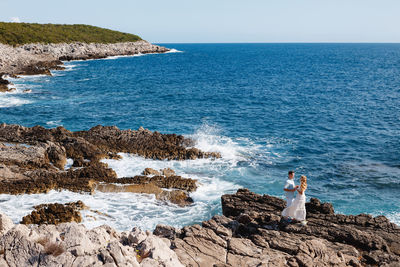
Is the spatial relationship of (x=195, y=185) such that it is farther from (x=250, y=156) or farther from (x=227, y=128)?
(x=227, y=128)

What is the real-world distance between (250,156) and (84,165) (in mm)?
14218

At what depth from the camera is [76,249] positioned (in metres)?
10.9

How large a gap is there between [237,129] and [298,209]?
25.1m

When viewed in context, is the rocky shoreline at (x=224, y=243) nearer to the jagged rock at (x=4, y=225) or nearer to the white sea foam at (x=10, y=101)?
the jagged rock at (x=4, y=225)

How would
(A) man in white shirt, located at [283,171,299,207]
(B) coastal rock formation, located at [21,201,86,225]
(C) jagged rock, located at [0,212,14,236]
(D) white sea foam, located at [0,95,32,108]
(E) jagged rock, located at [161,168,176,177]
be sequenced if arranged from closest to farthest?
(C) jagged rock, located at [0,212,14,236] < (A) man in white shirt, located at [283,171,299,207] < (B) coastal rock formation, located at [21,201,86,225] < (E) jagged rock, located at [161,168,176,177] < (D) white sea foam, located at [0,95,32,108]

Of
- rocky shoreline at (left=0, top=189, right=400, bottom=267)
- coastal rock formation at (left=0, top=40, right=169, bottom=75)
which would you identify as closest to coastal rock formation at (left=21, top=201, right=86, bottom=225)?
rocky shoreline at (left=0, top=189, right=400, bottom=267)

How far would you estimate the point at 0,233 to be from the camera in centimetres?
1188

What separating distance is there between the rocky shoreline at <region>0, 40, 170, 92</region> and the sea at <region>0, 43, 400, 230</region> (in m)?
6.18

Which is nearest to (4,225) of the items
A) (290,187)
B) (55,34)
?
(290,187)

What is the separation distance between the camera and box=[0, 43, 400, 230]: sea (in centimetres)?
2148

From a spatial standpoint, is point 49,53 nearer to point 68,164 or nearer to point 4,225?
point 68,164

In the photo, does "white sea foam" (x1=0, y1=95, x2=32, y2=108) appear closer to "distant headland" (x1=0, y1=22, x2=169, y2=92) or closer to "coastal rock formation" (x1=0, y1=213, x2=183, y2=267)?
"distant headland" (x1=0, y1=22, x2=169, y2=92)

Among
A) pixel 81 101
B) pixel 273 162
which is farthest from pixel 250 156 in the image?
pixel 81 101

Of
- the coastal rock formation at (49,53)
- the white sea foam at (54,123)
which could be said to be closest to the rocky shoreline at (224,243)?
the white sea foam at (54,123)
